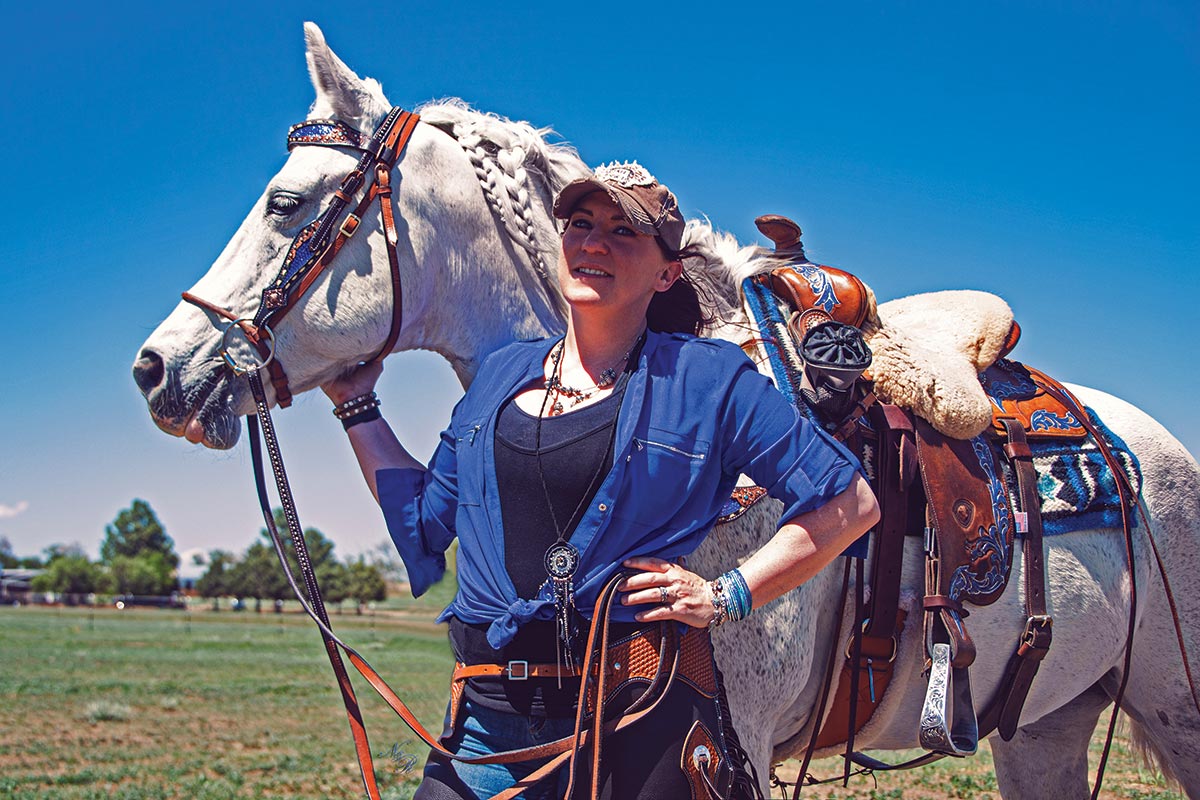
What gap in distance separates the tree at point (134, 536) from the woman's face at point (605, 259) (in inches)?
4609

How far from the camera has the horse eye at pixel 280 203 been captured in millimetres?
2418

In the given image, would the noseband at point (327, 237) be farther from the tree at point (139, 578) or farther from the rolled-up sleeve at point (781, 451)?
the tree at point (139, 578)

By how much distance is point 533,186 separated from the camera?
2709 mm

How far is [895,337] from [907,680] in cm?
103

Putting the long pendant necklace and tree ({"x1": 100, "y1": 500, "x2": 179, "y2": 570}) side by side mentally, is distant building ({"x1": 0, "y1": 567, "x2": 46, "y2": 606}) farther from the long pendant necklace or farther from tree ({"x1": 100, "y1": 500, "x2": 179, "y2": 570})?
the long pendant necklace

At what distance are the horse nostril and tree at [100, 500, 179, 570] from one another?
11639 cm

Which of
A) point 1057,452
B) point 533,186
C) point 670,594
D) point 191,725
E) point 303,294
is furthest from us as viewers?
point 191,725

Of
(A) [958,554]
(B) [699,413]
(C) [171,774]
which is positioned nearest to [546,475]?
(B) [699,413]

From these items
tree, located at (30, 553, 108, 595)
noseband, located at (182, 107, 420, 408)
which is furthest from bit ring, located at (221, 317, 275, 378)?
tree, located at (30, 553, 108, 595)

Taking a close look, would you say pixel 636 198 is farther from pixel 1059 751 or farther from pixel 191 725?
pixel 191 725

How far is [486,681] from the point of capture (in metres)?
2.01

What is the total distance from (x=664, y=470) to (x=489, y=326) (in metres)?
0.92

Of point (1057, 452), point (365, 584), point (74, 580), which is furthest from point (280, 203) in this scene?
point (74, 580)

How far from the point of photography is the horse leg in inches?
144
